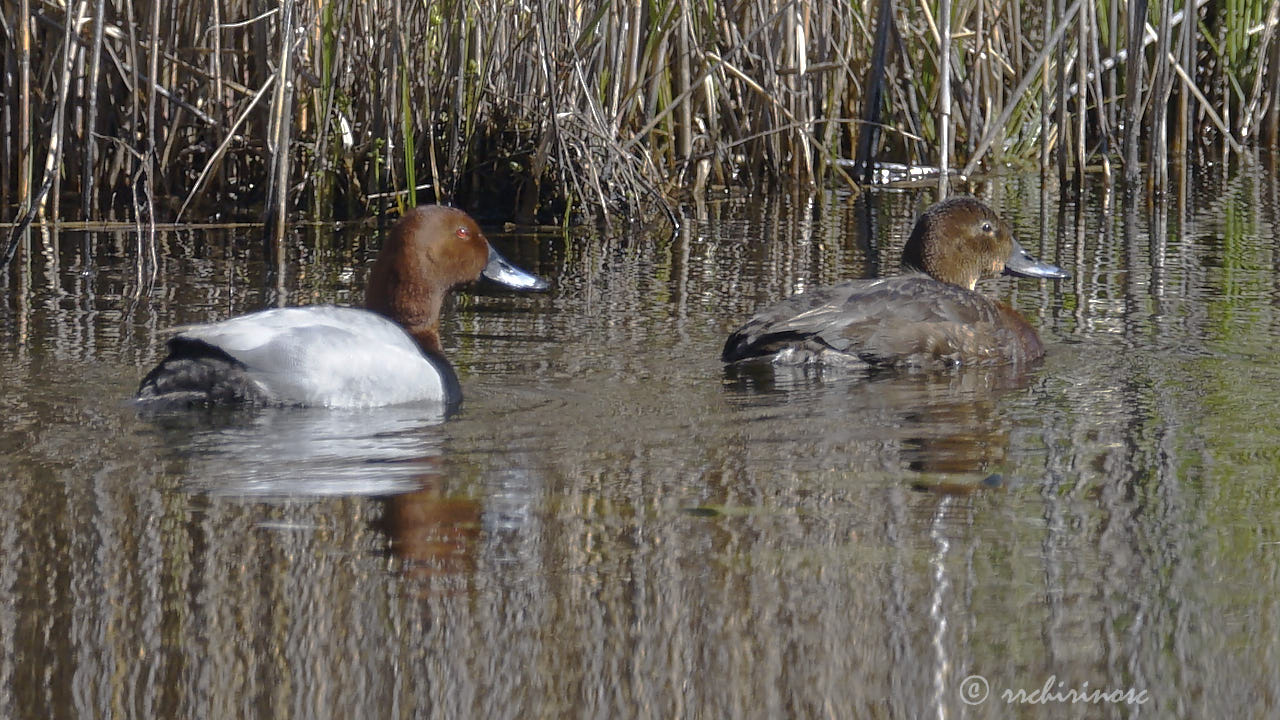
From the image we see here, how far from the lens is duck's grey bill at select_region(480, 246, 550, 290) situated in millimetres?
6172

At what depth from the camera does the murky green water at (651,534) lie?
2938 millimetres

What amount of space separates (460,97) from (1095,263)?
3.34 metres

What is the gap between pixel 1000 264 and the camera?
7285 mm

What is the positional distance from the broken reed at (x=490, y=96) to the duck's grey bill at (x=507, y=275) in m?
2.00

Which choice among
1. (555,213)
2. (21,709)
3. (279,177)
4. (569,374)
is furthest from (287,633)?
(555,213)

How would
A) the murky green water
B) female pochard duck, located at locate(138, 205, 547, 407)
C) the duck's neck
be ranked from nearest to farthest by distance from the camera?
the murky green water, female pochard duck, located at locate(138, 205, 547, 407), the duck's neck

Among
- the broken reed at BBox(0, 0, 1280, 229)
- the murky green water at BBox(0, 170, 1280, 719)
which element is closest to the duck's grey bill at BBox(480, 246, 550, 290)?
the murky green water at BBox(0, 170, 1280, 719)

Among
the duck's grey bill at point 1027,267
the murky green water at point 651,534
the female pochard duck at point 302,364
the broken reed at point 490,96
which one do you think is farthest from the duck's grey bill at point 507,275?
the duck's grey bill at point 1027,267

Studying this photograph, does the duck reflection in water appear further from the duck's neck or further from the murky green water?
the duck's neck

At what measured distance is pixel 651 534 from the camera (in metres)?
3.76

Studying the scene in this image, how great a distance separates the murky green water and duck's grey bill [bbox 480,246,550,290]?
217 millimetres

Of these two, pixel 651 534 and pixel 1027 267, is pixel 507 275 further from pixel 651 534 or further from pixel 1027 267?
pixel 651 534

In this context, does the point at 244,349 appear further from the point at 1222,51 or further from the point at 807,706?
the point at 1222,51

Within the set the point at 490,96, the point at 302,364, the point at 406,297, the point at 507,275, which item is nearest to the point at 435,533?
the point at 302,364
